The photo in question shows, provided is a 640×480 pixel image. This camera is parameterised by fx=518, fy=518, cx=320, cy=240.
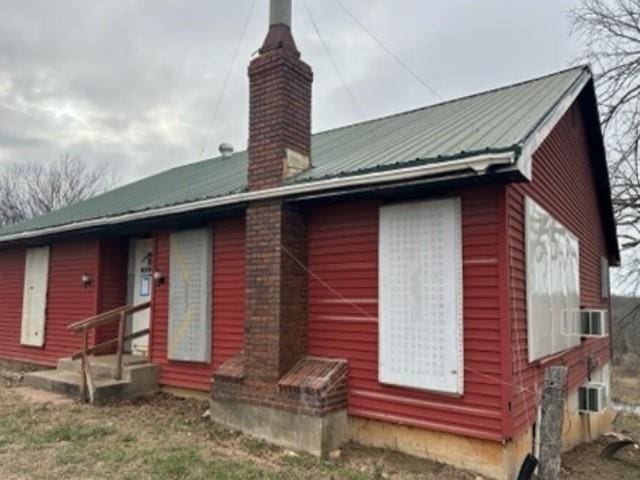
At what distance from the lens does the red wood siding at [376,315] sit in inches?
194

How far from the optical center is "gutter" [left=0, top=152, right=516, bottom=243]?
4474 millimetres

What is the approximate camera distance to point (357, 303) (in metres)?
5.93

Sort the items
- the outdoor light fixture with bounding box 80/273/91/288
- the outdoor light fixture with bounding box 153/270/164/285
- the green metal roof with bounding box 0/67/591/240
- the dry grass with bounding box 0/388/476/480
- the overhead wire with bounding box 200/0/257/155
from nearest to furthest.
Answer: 1. the dry grass with bounding box 0/388/476/480
2. the green metal roof with bounding box 0/67/591/240
3. the overhead wire with bounding box 200/0/257/155
4. the outdoor light fixture with bounding box 153/270/164/285
5. the outdoor light fixture with bounding box 80/273/91/288

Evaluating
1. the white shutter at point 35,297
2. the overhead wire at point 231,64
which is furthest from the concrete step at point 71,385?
the overhead wire at point 231,64

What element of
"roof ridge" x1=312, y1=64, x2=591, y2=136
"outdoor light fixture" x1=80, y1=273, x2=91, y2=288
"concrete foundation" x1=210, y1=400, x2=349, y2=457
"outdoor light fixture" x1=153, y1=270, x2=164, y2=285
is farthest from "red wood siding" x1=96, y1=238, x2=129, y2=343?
"roof ridge" x1=312, y1=64, x2=591, y2=136

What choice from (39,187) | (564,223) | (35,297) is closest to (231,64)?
(564,223)

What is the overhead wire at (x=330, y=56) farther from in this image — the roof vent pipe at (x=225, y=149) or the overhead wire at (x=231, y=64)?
the roof vent pipe at (x=225, y=149)

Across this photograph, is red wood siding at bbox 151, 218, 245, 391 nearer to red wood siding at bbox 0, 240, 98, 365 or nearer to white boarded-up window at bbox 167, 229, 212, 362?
white boarded-up window at bbox 167, 229, 212, 362

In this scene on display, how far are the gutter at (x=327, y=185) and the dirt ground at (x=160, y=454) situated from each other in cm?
275

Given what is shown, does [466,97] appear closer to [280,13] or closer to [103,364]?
[280,13]

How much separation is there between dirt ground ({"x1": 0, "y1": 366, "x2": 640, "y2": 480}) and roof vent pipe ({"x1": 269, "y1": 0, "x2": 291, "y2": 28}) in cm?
521

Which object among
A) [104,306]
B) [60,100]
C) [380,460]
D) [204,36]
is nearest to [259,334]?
Result: [380,460]

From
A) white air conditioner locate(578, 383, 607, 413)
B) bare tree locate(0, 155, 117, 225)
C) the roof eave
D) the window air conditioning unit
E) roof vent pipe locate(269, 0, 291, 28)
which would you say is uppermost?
bare tree locate(0, 155, 117, 225)

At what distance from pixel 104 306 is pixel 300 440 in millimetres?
5290
